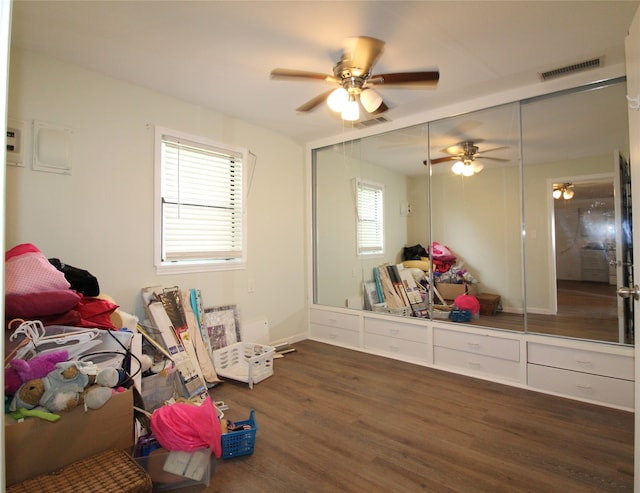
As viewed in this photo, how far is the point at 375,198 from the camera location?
4113 millimetres

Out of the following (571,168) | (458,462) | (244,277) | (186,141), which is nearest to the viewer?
(458,462)

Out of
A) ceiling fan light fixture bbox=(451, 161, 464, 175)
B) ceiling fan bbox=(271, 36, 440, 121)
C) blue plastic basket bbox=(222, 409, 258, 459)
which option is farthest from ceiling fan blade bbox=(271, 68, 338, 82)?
blue plastic basket bbox=(222, 409, 258, 459)

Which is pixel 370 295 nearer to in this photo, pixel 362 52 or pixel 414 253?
pixel 414 253

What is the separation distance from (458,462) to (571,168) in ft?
8.66

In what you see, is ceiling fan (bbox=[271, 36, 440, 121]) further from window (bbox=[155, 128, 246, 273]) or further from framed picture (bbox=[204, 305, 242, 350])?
framed picture (bbox=[204, 305, 242, 350])

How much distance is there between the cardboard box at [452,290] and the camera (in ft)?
11.2

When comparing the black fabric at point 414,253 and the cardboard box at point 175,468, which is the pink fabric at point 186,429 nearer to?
the cardboard box at point 175,468

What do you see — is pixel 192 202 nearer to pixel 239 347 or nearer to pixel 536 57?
pixel 239 347

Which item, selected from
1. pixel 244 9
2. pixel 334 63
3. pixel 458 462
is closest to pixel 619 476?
pixel 458 462

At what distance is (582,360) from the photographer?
2.49 m

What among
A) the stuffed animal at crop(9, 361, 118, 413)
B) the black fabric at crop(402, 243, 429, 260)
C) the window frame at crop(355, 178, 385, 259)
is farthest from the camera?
the window frame at crop(355, 178, 385, 259)

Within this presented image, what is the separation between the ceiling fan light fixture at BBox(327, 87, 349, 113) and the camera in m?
2.24

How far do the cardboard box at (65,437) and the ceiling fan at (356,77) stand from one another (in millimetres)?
2106

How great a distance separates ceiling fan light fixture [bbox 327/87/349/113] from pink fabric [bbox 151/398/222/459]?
81.7 inches
